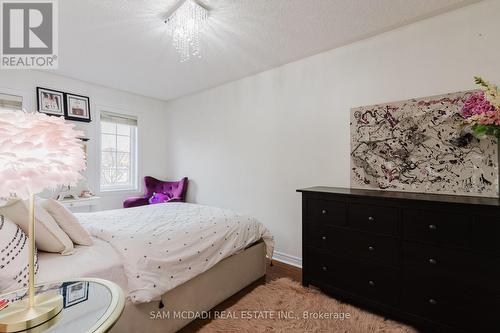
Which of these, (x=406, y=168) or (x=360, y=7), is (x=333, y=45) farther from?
(x=406, y=168)

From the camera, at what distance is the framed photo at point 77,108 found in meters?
3.62

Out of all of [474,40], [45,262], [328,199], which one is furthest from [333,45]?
[45,262]

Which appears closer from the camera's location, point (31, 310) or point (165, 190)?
point (31, 310)

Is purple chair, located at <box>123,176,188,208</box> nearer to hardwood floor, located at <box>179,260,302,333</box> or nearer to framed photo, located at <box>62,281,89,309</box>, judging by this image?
hardwood floor, located at <box>179,260,302,333</box>

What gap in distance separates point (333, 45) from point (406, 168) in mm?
1592

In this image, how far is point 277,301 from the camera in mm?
2111

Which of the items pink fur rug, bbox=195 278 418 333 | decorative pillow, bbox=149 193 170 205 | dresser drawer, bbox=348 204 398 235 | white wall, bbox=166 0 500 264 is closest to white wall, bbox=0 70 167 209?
decorative pillow, bbox=149 193 170 205

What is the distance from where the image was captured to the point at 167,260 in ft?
5.38

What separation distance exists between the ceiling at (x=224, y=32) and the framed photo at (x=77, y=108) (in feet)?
1.19

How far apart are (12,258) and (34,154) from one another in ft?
2.22

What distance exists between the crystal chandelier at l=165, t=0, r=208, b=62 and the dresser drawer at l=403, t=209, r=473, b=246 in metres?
2.44

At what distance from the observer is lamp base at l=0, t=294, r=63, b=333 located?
786 millimetres

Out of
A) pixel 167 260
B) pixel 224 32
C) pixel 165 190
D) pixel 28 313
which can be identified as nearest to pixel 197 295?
pixel 167 260

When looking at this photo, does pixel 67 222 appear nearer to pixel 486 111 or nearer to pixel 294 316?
pixel 294 316
